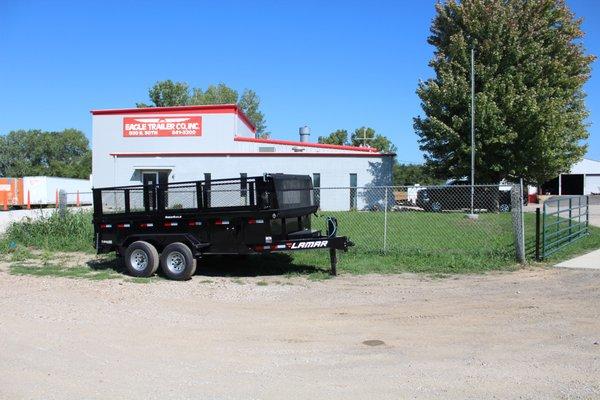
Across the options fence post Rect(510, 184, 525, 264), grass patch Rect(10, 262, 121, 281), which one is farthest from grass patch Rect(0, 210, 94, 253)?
fence post Rect(510, 184, 525, 264)

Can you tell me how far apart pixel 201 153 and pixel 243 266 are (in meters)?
21.5

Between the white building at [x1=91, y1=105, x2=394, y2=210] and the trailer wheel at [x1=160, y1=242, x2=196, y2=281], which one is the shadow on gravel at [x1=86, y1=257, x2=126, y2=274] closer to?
the trailer wheel at [x1=160, y1=242, x2=196, y2=281]

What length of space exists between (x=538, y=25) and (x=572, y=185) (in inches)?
1470

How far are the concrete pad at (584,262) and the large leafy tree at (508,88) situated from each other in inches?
622

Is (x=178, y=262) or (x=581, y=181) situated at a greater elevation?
(x=581, y=181)

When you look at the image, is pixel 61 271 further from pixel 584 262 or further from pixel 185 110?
pixel 185 110

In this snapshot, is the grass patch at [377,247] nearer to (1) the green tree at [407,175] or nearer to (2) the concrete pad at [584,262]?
(2) the concrete pad at [584,262]

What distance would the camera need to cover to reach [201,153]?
3281 cm

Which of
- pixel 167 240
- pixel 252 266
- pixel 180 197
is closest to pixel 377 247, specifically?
pixel 252 266

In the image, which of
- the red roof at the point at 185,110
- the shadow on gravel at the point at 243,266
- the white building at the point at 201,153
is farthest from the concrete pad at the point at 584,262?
the red roof at the point at 185,110

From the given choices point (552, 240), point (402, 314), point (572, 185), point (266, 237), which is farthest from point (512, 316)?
point (572, 185)

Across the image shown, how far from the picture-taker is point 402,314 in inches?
306

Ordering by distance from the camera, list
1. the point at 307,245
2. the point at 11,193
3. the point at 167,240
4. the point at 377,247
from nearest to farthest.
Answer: the point at 307,245
the point at 167,240
the point at 377,247
the point at 11,193

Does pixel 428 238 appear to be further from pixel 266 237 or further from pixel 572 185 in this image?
pixel 572 185
